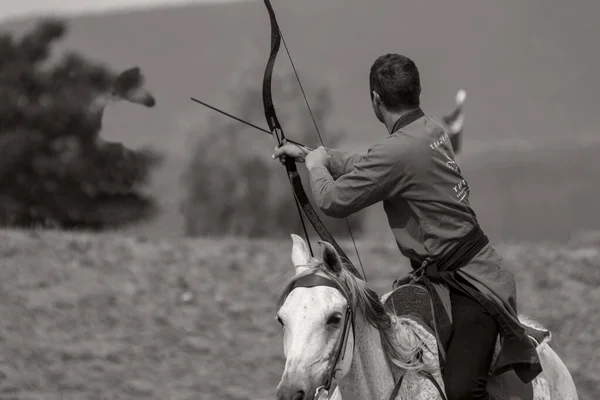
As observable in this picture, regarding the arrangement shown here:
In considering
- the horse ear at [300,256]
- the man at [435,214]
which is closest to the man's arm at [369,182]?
the man at [435,214]

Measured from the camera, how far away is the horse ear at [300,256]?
4375 mm

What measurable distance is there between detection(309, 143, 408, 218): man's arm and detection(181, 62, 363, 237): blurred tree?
4297cm

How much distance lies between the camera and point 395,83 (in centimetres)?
461

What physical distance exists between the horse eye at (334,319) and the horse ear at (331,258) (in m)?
0.25

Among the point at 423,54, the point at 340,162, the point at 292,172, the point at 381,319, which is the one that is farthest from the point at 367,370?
the point at 423,54

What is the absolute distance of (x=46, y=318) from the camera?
13414 millimetres

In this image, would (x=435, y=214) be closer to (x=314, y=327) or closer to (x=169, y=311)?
(x=314, y=327)

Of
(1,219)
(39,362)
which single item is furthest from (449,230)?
(1,219)

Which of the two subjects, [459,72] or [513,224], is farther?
[459,72]

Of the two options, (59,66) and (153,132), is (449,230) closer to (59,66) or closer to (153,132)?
(59,66)

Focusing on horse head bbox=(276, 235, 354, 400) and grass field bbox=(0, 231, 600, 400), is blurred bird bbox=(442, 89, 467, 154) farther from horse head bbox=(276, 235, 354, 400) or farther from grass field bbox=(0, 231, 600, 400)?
horse head bbox=(276, 235, 354, 400)

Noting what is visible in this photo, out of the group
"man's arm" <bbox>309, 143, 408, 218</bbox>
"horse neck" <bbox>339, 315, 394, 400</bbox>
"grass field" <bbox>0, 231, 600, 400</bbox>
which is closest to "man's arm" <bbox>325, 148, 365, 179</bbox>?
"man's arm" <bbox>309, 143, 408, 218</bbox>

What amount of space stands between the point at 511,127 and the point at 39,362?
395 feet

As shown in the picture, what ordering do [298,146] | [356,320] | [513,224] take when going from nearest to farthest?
[356,320] < [298,146] < [513,224]
